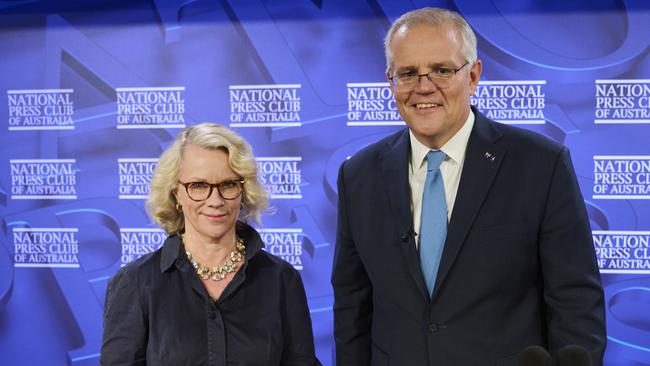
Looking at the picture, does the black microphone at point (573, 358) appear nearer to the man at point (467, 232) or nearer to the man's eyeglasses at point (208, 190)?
the man at point (467, 232)

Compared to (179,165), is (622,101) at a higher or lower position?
higher

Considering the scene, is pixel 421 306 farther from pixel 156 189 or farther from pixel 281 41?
pixel 281 41

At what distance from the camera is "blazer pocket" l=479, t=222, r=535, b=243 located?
219cm

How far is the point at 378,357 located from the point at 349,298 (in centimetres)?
20

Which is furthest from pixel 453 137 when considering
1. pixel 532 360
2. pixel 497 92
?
pixel 497 92

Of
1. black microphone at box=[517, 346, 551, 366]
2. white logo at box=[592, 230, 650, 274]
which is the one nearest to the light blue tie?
black microphone at box=[517, 346, 551, 366]

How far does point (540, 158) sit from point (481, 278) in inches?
14.0

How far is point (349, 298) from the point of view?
2500 mm

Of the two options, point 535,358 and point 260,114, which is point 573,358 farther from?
point 260,114

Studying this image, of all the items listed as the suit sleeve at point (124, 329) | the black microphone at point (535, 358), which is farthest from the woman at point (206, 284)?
the black microphone at point (535, 358)

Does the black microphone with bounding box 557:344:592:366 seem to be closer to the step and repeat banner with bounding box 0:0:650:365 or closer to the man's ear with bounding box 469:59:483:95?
the man's ear with bounding box 469:59:483:95

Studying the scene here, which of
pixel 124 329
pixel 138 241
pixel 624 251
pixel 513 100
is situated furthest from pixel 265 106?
pixel 124 329

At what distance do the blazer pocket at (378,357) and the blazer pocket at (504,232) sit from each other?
453 mm

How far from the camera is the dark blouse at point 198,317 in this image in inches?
94.4
